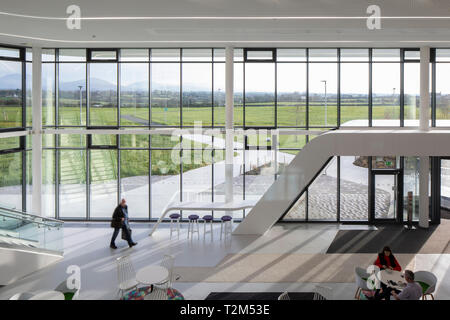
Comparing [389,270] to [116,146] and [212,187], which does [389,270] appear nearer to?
[212,187]

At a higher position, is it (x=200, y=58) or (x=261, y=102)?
(x=200, y=58)

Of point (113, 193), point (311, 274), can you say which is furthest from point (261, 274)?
point (113, 193)

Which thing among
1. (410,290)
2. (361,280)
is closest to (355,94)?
(361,280)

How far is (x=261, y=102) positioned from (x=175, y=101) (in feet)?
10.7

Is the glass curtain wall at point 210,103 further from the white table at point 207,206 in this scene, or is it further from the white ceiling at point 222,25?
the white table at point 207,206

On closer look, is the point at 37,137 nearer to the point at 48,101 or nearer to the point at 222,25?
the point at 48,101

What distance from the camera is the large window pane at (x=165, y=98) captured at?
16.3 metres

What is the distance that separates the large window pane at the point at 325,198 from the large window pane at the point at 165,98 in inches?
232

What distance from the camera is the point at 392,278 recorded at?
8648mm

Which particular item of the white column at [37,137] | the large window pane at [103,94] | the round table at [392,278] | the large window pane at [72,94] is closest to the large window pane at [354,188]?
the round table at [392,278]

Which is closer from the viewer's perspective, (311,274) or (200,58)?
(311,274)

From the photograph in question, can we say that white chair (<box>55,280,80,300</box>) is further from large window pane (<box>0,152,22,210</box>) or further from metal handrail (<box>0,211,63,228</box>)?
large window pane (<box>0,152,22,210</box>)
